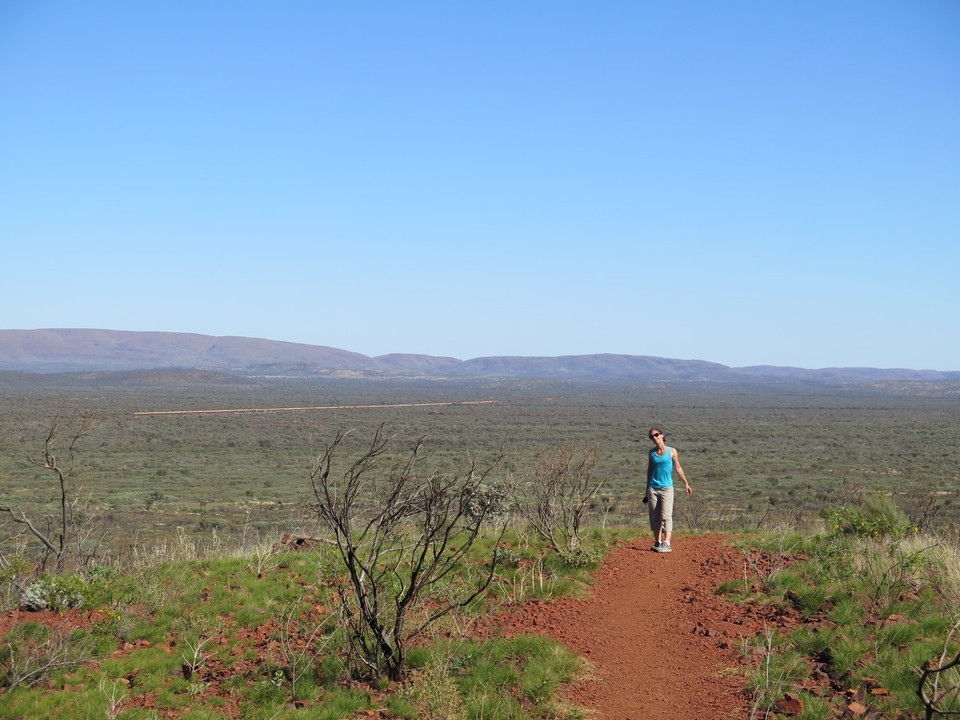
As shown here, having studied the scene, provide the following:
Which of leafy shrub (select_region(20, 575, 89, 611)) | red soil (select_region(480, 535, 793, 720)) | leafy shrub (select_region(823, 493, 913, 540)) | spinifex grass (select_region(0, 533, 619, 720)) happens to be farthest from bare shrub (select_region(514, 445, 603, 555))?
leafy shrub (select_region(20, 575, 89, 611))

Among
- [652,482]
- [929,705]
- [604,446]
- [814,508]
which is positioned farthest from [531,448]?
[929,705]

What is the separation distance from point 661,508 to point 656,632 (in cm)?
250

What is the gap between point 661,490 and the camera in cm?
955

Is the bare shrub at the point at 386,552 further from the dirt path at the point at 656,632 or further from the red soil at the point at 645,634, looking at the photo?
the dirt path at the point at 656,632

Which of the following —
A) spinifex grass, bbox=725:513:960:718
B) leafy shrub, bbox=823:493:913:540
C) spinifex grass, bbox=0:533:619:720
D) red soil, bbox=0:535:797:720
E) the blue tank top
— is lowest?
spinifex grass, bbox=0:533:619:720

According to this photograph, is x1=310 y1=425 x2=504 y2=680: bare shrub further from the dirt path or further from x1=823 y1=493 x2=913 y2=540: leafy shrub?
x1=823 y1=493 x2=913 y2=540: leafy shrub

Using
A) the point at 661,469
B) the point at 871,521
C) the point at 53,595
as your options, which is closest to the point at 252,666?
the point at 53,595

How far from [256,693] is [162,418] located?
6039 centimetres

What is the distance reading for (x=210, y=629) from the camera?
285 inches

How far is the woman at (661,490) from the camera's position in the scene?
9539 millimetres

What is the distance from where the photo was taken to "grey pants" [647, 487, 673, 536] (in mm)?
9531

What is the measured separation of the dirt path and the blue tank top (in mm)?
851

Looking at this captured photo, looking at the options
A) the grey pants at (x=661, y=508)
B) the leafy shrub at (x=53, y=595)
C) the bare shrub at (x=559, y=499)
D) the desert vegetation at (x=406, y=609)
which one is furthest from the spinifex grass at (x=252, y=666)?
the grey pants at (x=661, y=508)

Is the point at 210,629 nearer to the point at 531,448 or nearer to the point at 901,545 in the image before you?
the point at 901,545
